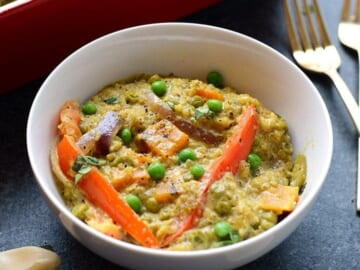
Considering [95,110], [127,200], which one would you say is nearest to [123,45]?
[95,110]

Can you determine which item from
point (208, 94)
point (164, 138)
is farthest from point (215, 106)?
point (164, 138)

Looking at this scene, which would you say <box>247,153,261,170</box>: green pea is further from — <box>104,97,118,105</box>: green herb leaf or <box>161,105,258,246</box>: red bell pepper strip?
<box>104,97,118,105</box>: green herb leaf

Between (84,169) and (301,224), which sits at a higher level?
(84,169)

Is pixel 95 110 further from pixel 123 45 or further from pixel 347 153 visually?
pixel 347 153

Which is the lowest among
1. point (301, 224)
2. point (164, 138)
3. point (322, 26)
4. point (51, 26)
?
point (301, 224)

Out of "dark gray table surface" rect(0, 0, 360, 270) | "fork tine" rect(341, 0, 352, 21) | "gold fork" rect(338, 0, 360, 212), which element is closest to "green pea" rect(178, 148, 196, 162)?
"dark gray table surface" rect(0, 0, 360, 270)

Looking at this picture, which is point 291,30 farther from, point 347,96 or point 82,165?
point 82,165
